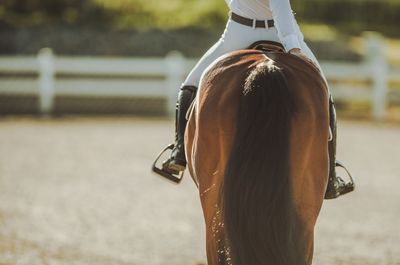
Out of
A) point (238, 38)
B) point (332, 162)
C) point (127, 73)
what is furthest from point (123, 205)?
point (127, 73)

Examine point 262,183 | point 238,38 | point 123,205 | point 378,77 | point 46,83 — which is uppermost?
point 238,38

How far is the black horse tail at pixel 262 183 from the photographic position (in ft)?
12.7

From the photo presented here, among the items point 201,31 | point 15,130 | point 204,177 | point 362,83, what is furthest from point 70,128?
point 204,177

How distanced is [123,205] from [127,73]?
34.1 feet

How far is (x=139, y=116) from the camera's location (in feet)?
65.0

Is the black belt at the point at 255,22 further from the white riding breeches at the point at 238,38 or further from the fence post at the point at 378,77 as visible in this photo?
the fence post at the point at 378,77

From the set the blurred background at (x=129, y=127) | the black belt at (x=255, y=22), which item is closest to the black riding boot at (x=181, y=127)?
the black belt at (x=255, y=22)

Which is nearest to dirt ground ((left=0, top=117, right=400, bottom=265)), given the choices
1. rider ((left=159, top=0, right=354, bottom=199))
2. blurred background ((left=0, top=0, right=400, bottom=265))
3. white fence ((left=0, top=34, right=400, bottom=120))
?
blurred background ((left=0, top=0, right=400, bottom=265))

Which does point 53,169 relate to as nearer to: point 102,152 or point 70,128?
point 102,152

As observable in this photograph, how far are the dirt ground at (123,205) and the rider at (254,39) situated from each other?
6.20 ft

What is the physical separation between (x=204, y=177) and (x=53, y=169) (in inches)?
345

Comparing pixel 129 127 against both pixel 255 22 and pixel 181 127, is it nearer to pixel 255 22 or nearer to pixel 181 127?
pixel 181 127

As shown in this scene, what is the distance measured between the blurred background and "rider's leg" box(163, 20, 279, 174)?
216 centimetres

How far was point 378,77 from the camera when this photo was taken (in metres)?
20.1
